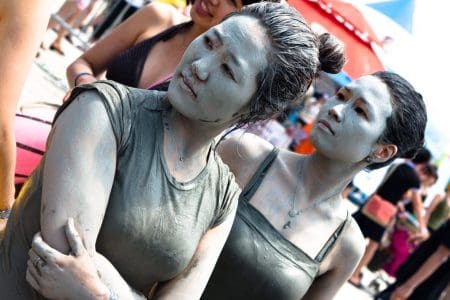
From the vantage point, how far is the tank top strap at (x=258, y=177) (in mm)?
2422

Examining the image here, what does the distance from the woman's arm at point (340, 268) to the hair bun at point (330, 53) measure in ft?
2.16

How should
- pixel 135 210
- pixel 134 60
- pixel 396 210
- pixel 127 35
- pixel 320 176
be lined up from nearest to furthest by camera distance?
1. pixel 135 210
2. pixel 320 176
3. pixel 134 60
4. pixel 127 35
5. pixel 396 210

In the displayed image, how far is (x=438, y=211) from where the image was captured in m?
8.84

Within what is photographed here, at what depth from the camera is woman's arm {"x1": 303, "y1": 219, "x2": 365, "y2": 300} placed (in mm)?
2574

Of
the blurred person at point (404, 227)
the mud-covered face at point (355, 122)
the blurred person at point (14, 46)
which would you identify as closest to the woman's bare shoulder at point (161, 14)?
the mud-covered face at point (355, 122)

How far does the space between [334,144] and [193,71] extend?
1.01 m

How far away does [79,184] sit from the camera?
1454 mm

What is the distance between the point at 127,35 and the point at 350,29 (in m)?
4.21

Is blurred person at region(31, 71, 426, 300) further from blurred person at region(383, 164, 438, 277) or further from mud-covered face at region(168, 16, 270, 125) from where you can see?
blurred person at region(383, 164, 438, 277)

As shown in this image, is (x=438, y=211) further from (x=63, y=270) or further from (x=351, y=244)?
(x=63, y=270)

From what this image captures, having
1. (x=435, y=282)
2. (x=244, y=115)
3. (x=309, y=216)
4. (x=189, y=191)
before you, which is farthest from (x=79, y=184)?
(x=435, y=282)

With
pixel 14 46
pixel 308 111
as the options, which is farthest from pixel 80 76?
pixel 308 111

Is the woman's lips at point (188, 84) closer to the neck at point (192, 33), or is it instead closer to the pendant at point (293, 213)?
the pendant at point (293, 213)

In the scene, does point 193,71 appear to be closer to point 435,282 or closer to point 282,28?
point 282,28
